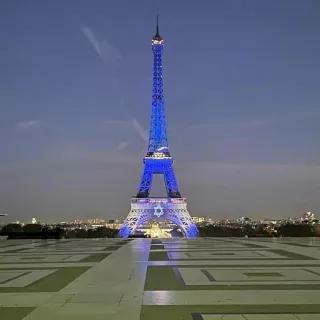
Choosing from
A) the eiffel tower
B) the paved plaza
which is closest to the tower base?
the eiffel tower

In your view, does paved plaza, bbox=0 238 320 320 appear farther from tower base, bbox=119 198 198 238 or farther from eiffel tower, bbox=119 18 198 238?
tower base, bbox=119 198 198 238

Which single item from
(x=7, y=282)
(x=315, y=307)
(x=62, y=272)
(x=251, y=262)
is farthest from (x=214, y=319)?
(x=251, y=262)

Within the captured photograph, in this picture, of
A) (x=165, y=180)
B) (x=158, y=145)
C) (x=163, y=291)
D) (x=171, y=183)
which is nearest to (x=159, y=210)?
(x=171, y=183)

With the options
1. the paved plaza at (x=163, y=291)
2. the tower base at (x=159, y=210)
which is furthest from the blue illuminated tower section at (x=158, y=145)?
the paved plaza at (x=163, y=291)

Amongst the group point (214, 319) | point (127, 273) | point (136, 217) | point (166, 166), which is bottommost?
point (214, 319)

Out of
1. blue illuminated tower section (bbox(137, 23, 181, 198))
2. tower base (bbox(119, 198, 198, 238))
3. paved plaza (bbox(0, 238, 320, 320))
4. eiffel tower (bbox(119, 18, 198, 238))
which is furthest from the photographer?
blue illuminated tower section (bbox(137, 23, 181, 198))

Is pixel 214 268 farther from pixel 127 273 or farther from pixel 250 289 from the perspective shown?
pixel 250 289

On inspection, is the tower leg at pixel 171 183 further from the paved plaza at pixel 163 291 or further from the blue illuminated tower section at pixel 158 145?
the paved plaza at pixel 163 291

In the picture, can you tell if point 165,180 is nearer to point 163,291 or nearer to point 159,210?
point 159,210
